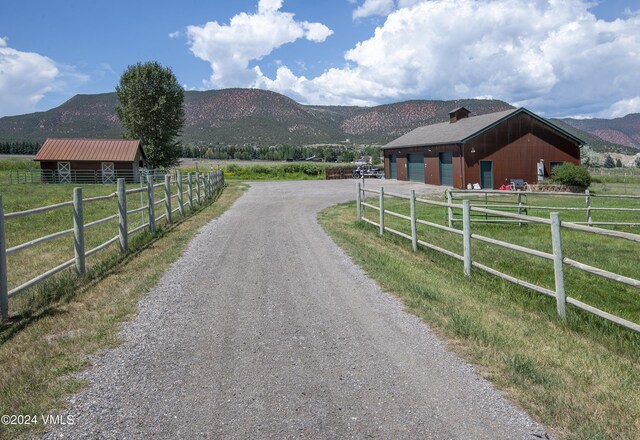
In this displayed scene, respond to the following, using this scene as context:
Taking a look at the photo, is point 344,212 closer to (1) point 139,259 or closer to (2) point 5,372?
(1) point 139,259

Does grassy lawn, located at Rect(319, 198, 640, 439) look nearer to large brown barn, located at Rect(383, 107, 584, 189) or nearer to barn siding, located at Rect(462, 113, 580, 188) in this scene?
large brown barn, located at Rect(383, 107, 584, 189)

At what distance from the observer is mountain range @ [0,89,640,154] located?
159 m

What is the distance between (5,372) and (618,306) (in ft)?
25.2

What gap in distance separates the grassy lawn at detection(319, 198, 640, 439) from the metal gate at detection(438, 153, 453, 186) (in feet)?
86.4

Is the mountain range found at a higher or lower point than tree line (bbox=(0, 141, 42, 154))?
higher

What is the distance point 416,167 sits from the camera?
44375 mm

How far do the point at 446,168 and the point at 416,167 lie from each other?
578 centimetres

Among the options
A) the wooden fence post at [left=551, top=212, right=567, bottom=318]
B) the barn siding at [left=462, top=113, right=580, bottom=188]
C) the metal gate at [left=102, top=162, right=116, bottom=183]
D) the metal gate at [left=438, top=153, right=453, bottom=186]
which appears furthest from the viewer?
the metal gate at [left=102, top=162, right=116, bottom=183]

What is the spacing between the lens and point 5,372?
14.9 feet

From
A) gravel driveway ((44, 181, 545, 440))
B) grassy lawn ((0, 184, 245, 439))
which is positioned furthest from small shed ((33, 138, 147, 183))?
gravel driveway ((44, 181, 545, 440))

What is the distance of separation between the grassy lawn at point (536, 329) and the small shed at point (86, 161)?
45.4 m

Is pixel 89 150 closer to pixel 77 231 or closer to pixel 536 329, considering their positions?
pixel 77 231

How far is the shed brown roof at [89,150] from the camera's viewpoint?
51750 mm

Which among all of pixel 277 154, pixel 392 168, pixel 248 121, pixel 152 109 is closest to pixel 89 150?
pixel 152 109
